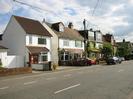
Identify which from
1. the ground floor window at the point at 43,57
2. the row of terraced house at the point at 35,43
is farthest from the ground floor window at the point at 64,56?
the ground floor window at the point at 43,57

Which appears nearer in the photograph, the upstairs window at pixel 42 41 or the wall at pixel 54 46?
the upstairs window at pixel 42 41

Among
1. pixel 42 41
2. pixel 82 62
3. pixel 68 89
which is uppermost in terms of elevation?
pixel 42 41

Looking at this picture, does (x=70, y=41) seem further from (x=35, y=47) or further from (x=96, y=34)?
(x=96, y=34)

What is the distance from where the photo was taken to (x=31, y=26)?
48.9 m

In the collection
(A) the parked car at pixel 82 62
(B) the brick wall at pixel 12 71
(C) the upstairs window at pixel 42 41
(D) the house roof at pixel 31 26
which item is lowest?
(B) the brick wall at pixel 12 71

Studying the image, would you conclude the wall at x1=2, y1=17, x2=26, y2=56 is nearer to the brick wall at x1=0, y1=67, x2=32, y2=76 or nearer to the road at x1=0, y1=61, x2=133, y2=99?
the brick wall at x1=0, y1=67, x2=32, y2=76

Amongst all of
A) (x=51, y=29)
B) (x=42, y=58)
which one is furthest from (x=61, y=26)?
(x=42, y=58)

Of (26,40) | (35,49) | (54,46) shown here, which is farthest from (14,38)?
(54,46)

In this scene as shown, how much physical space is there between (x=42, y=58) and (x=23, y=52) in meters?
4.35

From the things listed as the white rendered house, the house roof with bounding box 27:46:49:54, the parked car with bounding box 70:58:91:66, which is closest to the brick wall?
the white rendered house

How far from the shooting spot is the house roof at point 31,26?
4658 cm

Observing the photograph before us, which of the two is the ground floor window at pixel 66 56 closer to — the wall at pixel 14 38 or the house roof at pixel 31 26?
the house roof at pixel 31 26

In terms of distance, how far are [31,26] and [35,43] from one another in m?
3.70

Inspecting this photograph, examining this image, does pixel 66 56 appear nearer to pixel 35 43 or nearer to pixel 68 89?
pixel 35 43
